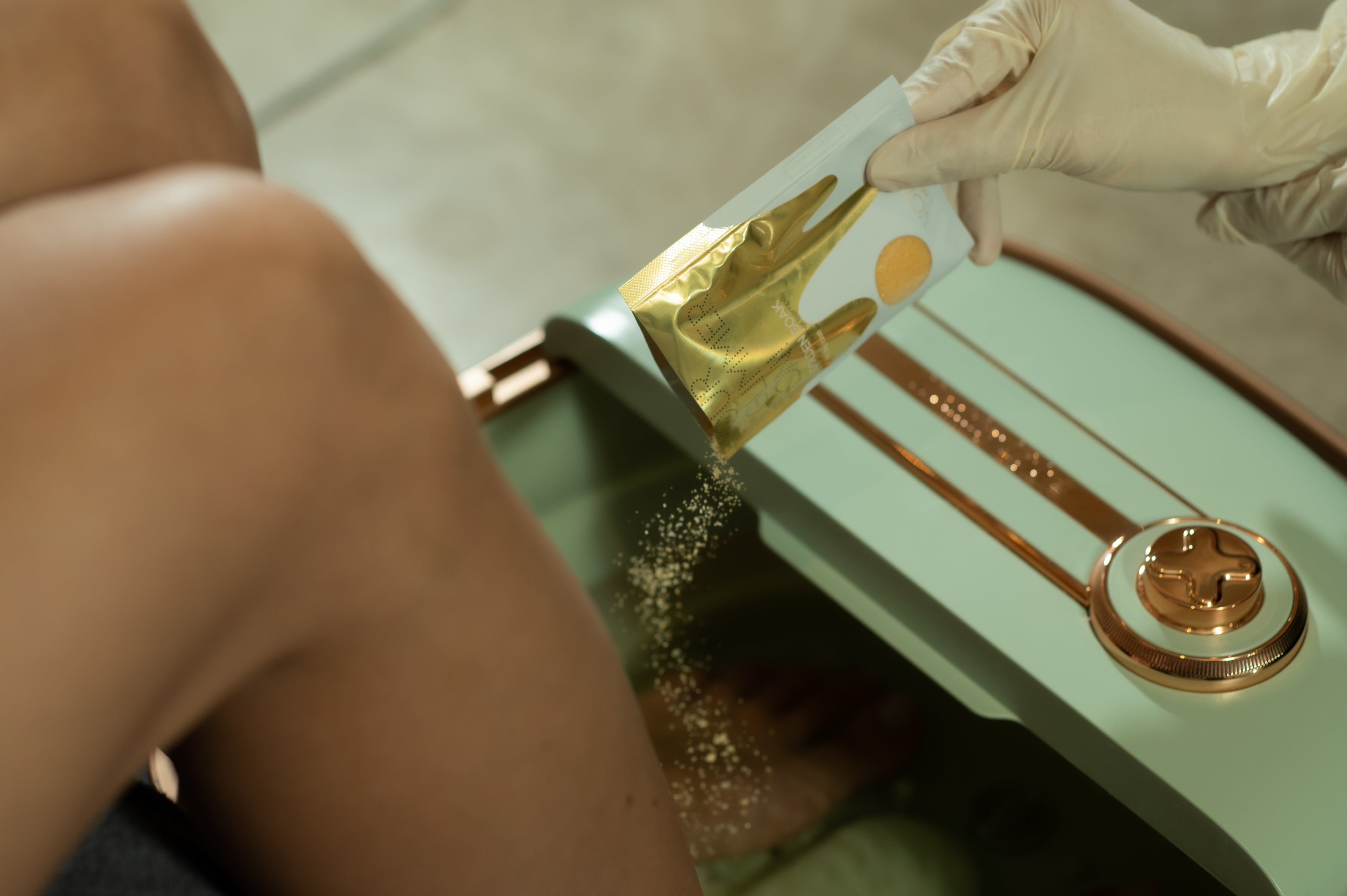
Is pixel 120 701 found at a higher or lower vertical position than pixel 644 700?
higher

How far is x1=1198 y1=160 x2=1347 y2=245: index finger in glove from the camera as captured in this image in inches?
26.4

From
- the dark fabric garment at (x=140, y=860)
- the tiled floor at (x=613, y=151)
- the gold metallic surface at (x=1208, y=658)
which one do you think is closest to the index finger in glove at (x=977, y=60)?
the gold metallic surface at (x=1208, y=658)

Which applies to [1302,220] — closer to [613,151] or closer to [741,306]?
[741,306]

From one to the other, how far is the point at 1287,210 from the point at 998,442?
245 millimetres

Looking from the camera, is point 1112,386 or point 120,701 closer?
point 120,701

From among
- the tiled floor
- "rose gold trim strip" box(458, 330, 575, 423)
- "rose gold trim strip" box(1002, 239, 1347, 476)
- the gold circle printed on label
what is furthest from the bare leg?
the tiled floor

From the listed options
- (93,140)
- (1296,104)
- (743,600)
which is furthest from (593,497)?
(1296,104)

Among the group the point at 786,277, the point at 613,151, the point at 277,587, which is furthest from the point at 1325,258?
the point at 613,151

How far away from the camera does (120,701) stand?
31cm

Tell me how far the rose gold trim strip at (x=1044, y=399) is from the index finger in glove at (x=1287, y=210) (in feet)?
0.61

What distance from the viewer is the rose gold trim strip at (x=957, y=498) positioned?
65cm

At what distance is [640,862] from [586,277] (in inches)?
47.5

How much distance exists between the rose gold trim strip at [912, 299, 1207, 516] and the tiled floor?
0.65m

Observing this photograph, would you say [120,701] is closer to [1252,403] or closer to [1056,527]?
[1056,527]
